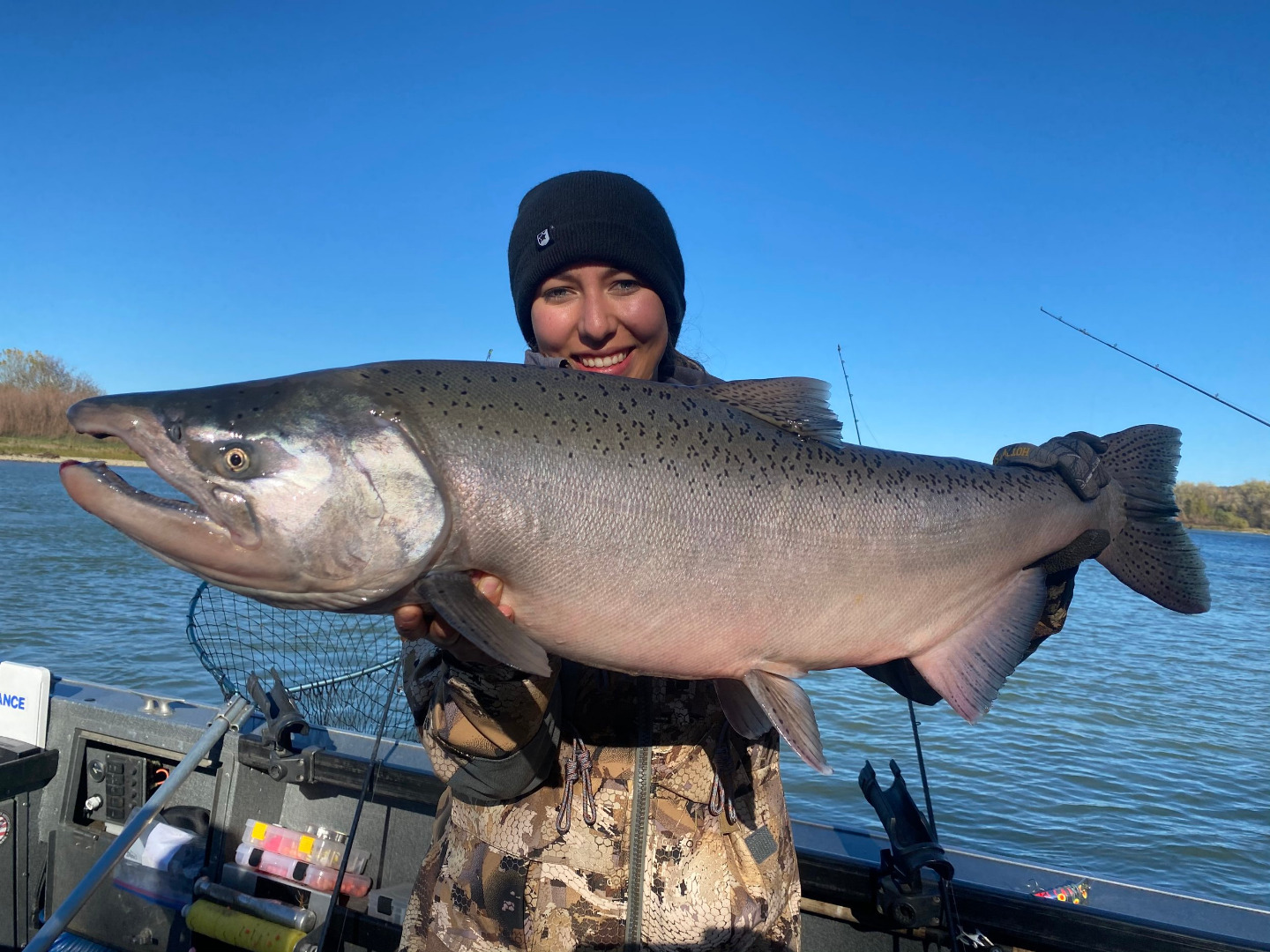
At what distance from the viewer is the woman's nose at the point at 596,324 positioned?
9.23ft

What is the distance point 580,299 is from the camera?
293 centimetres

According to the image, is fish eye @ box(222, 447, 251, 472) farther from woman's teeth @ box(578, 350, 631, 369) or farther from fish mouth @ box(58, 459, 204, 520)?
woman's teeth @ box(578, 350, 631, 369)

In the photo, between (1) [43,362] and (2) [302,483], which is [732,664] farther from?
(1) [43,362]

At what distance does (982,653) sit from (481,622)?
1768 millimetres

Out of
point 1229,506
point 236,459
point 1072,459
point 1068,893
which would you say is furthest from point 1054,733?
point 1229,506

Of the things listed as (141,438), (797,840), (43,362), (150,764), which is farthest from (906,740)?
(43,362)

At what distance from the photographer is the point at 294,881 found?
3.71 m

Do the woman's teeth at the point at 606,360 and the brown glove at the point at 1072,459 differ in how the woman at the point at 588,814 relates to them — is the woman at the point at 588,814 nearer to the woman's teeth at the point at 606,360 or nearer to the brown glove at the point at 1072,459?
the woman's teeth at the point at 606,360

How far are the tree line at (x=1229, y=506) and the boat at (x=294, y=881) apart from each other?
1677 inches

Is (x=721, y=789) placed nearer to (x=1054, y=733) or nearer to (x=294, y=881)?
(x=294, y=881)

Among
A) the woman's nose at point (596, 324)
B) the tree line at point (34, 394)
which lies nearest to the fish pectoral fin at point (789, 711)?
the woman's nose at point (596, 324)

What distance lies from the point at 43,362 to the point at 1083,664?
77545 mm

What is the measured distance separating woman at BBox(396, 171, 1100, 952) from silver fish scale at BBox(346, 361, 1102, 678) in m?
0.10

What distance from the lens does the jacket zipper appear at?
7.11 feet
